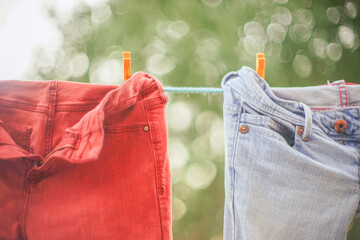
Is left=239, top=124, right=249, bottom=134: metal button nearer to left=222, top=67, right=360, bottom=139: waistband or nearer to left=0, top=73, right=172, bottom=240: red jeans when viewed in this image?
left=222, top=67, right=360, bottom=139: waistband

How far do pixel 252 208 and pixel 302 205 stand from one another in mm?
125

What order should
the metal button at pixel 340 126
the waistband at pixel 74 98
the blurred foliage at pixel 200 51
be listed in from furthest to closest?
the blurred foliage at pixel 200 51 < the metal button at pixel 340 126 < the waistband at pixel 74 98

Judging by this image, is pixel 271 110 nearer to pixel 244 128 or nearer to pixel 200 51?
pixel 244 128

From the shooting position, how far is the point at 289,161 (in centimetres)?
63

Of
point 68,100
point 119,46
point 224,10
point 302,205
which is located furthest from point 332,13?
point 68,100

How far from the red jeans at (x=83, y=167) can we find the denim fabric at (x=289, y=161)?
19cm

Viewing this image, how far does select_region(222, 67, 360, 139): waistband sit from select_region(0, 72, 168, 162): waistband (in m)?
0.22

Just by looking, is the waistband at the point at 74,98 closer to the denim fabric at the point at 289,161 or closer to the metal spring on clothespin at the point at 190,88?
the metal spring on clothespin at the point at 190,88

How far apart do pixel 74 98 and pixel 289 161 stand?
0.58 metres

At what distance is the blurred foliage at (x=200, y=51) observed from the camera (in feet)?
5.67

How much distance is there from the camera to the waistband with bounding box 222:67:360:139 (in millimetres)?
646

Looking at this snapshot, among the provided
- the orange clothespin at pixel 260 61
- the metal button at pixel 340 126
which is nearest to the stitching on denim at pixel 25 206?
the orange clothespin at pixel 260 61

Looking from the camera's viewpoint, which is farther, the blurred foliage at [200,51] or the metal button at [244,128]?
the blurred foliage at [200,51]

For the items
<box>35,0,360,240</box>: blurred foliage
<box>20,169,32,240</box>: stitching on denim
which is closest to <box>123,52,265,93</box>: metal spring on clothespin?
<box>20,169,32,240</box>: stitching on denim
